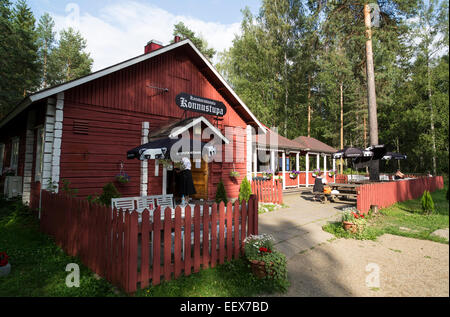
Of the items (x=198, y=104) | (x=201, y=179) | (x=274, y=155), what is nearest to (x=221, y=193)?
(x=201, y=179)

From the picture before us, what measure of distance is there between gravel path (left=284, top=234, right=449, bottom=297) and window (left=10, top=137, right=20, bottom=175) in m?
13.4

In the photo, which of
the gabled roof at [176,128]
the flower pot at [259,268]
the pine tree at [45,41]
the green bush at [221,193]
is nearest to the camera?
the flower pot at [259,268]

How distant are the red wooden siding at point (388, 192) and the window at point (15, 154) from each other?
14.8 m

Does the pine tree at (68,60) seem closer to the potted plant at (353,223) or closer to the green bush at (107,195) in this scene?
the green bush at (107,195)

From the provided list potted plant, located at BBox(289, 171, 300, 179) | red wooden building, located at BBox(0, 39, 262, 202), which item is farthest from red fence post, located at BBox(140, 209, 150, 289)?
potted plant, located at BBox(289, 171, 300, 179)

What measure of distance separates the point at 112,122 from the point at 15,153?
7622 millimetres

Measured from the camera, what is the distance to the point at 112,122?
850cm

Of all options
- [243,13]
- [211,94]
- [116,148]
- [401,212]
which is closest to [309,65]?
[243,13]

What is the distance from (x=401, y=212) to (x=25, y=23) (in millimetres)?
35057

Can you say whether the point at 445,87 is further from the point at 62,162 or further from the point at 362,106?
A: the point at 362,106

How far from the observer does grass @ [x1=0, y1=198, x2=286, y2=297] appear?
357 cm

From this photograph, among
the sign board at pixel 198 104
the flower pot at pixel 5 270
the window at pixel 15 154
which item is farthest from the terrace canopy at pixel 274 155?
the flower pot at pixel 5 270

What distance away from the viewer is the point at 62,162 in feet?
24.3

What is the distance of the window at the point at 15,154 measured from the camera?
38.8 ft
